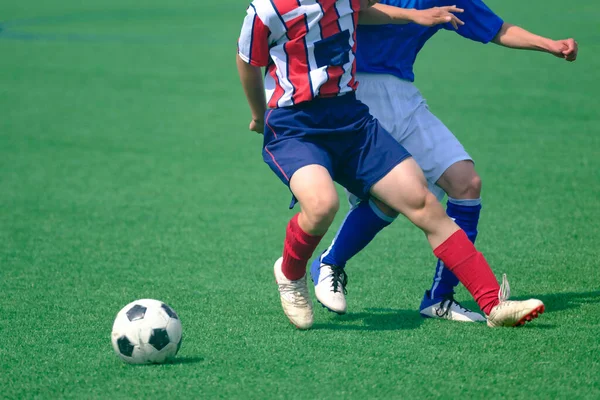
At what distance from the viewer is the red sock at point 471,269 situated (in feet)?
14.6

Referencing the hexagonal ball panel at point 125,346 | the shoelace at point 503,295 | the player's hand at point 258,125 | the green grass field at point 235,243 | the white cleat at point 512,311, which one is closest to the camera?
the green grass field at point 235,243

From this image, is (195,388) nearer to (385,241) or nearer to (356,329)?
(356,329)

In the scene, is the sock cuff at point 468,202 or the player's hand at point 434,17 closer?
the player's hand at point 434,17

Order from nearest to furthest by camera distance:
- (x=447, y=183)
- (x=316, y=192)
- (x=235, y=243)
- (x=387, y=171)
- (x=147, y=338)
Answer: (x=147, y=338) < (x=316, y=192) < (x=387, y=171) < (x=447, y=183) < (x=235, y=243)

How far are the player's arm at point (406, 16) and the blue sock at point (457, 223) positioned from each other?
900 mm

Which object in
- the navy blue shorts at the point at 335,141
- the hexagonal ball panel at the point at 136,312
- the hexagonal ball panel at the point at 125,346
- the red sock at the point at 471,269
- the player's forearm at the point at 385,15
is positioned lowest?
the hexagonal ball panel at the point at 125,346

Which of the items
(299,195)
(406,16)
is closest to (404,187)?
(299,195)

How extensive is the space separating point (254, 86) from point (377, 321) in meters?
1.35

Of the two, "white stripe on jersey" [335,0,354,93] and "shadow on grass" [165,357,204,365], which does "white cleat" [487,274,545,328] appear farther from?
Answer: "shadow on grass" [165,357,204,365]

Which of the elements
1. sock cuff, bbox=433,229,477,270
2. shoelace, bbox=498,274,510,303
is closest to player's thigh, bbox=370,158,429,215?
sock cuff, bbox=433,229,477,270

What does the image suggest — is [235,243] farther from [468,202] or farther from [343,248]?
[468,202]

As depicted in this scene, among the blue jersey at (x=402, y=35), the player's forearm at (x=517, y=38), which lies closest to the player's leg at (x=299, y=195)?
the blue jersey at (x=402, y=35)

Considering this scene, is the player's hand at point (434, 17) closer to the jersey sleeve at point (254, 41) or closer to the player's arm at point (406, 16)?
the player's arm at point (406, 16)

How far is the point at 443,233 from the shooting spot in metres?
4.46
